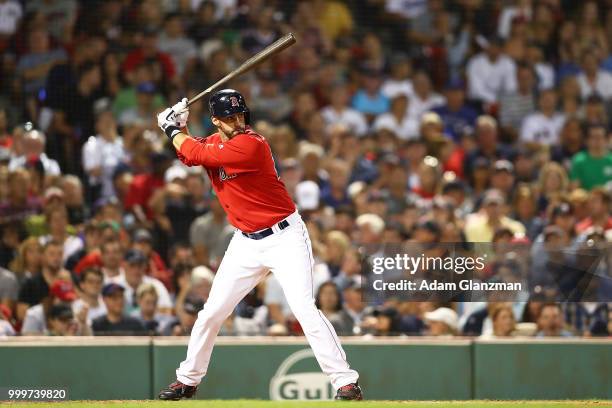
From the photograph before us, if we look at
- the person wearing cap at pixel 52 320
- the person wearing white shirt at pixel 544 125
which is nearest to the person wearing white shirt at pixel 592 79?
the person wearing white shirt at pixel 544 125

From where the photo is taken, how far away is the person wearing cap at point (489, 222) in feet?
37.1

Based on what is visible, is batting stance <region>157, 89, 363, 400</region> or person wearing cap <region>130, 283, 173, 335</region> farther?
person wearing cap <region>130, 283, 173, 335</region>

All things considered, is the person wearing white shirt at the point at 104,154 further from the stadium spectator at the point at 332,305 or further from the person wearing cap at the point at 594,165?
the person wearing cap at the point at 594,165

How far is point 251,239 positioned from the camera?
7.39 meters

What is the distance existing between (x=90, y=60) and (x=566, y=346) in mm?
6461

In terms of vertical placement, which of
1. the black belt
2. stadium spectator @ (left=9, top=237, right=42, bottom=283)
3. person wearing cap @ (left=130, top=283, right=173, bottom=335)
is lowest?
person wearing cap @ (left=130, top=283, right=173, bottom=335)

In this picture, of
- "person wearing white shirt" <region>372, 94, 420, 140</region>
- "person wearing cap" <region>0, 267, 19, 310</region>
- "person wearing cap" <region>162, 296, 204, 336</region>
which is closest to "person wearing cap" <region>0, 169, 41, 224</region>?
"person wearing cap" <region>0, 267, 19, 310</region>

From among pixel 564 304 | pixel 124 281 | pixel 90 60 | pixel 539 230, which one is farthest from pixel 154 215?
pixel 564 304

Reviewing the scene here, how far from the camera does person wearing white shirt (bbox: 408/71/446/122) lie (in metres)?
14.3

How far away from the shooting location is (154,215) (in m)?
11.6

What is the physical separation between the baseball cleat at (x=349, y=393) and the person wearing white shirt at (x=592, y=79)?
7.99 metres

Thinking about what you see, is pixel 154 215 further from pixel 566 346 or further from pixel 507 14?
pixel 507 14

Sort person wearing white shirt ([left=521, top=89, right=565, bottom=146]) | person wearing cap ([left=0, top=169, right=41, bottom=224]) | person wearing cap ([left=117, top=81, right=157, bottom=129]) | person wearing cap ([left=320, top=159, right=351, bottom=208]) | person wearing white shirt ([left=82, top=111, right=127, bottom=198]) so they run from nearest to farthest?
1. person wearing cap ([left=0, top=169, right=41, bottom=224])
2. person wearing white shirt ([left=82, top=111, right=127, bottom=198])
3. person wearing cap ([left=320, top=159, right=351, bottom=208])
4. person wearing cap ([left=117, top=81, right=157, bottom=129])
5. person wearing white shirt ([left=521, top=89, right=565, bottom=146])

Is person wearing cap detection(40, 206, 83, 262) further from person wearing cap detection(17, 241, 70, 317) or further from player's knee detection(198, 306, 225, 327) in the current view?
player's knee detection(198, 306, 225, 327)
